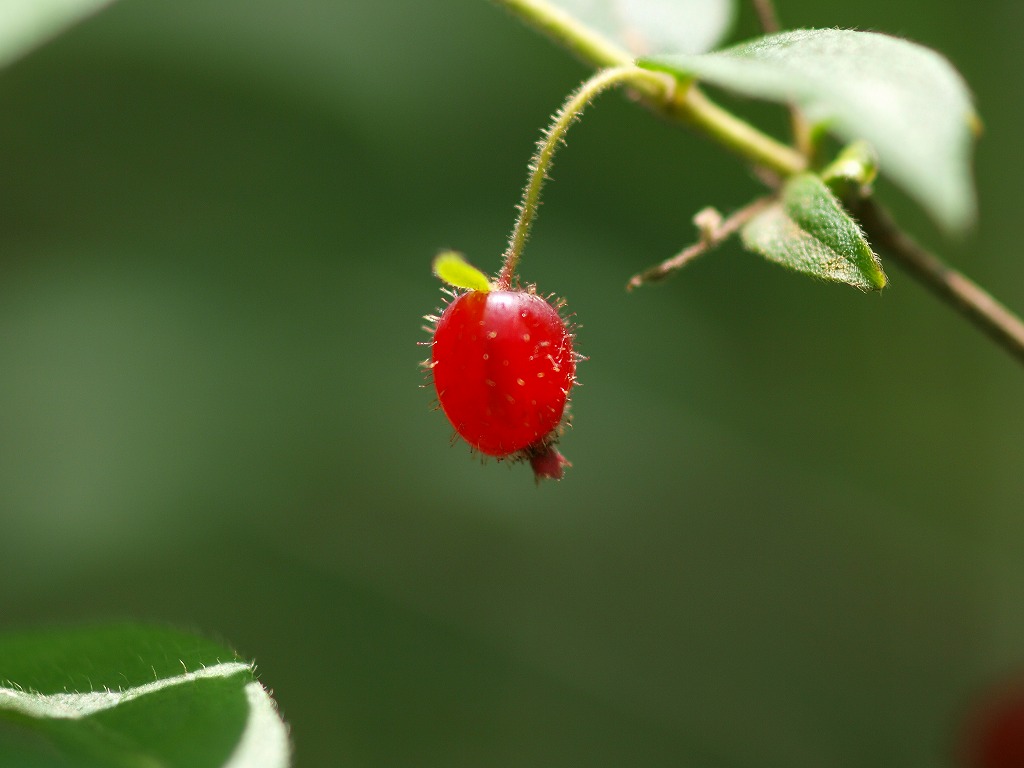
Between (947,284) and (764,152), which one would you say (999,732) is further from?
(764,152)

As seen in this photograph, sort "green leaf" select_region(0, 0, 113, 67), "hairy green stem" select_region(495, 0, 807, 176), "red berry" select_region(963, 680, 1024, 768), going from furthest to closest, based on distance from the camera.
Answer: "red berry" select_region(963, 680, 1024, 768), "hairy green stem" select_region(495, 0, 807, 176), "green leaf" select_region(0, 0, 113, 67)

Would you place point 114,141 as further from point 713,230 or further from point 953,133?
point 953,133

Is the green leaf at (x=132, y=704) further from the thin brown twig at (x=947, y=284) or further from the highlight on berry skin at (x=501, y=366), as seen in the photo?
the thin brown twig at (x=947, y=284)

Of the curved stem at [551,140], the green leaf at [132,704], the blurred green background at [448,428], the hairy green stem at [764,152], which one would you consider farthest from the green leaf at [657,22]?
the blurred green background at [448,428]

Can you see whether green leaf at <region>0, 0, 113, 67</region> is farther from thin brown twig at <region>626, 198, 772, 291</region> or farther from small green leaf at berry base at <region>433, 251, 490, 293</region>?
thin brown twig at <region>626, 198, 772, 291</region>

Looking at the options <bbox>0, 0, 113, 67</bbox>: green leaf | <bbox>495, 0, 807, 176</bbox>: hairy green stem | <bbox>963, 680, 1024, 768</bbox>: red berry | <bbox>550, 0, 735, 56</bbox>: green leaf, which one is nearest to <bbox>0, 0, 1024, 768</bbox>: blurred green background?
<bbox>963, 680, 1024, 768</bbox>: red berry

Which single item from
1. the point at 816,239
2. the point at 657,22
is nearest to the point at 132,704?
the point at 816,239
